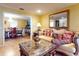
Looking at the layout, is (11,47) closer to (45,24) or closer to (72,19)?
(45,24)

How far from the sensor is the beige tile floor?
2209 mm

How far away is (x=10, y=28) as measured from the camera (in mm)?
2441

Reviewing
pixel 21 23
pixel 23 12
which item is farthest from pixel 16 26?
pixel 23 12

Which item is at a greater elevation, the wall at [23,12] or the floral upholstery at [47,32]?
the wall at [23,12]

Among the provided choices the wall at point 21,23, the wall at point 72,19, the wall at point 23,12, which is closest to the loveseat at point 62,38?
the wall at point 72,19

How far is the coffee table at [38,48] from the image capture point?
1.99 meters

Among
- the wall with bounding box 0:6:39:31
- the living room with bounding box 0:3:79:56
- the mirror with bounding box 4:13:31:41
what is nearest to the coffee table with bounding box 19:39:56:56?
the living room with bounding box 0:3:79:56

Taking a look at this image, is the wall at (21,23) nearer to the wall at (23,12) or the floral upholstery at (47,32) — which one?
the wall at (23,12)

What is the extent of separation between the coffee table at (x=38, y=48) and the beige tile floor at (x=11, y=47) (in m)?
0.12

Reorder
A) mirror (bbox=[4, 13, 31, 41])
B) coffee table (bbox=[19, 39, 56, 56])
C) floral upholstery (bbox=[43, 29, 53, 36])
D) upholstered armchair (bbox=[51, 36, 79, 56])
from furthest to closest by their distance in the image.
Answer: floral upholstery (bbox=[43, 29, 53, 36])
mirror (bbox=[4, 13, 31, 41])
upholstered armchair (bbox=[51, 36, 79, 56])
coffee table (bbox=[19, 39, 56, 56])

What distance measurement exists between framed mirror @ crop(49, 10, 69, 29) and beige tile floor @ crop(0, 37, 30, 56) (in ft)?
2.63

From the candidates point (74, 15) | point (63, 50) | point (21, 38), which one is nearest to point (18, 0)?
point (21, 38)

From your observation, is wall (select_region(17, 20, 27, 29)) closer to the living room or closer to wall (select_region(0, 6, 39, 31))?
the living room

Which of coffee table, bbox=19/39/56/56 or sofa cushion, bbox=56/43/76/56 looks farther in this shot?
sofa cushion, bbox=56/43/76/56
